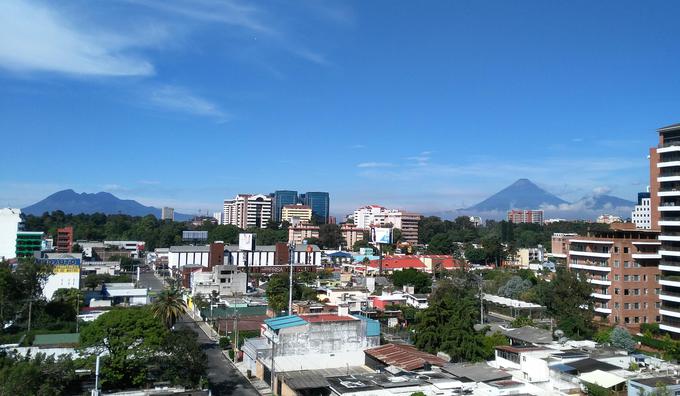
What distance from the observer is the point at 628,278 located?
118 ft

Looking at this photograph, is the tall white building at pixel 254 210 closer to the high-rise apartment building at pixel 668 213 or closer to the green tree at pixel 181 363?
the high-rise apartment building at pixel 668 213

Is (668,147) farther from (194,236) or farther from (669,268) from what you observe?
(194,236)

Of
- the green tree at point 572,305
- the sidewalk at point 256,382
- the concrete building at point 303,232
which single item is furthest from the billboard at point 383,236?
the sidewalk at point 256,382

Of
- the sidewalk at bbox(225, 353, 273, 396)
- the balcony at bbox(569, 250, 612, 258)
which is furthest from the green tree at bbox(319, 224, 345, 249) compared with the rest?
the sidewalk at bbox(225, 353, 273, 396)

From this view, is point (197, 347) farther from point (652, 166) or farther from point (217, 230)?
point (217, 230)

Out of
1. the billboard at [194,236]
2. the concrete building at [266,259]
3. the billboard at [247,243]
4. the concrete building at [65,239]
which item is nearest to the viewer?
the billboard at [247,243]

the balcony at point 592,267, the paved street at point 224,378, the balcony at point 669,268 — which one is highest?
the balcony at point 669,268

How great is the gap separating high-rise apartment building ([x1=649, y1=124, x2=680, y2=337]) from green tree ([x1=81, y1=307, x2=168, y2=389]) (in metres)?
29.6

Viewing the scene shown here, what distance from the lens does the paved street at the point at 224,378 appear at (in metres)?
24.5

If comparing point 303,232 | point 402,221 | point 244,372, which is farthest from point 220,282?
point 402,221

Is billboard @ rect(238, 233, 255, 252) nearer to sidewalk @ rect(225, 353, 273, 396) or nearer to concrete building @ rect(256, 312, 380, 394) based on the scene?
sidewalk @ rect(225, 353, 273, 396)

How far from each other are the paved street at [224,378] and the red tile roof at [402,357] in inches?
232

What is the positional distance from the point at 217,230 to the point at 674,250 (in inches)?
3652

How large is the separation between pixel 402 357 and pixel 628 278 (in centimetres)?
2007
